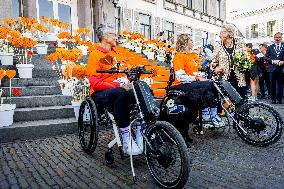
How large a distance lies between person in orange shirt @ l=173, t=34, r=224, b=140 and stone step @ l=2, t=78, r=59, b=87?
3.74 m

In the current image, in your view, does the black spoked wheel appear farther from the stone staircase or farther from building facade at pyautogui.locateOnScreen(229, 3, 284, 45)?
building facade at pyautogui.locateOnScreen(229, 3, 284, 45)

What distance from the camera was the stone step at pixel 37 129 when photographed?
5.08 metres

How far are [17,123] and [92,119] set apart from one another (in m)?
2.36

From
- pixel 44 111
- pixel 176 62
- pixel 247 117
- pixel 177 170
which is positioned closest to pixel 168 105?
pixel 176 62

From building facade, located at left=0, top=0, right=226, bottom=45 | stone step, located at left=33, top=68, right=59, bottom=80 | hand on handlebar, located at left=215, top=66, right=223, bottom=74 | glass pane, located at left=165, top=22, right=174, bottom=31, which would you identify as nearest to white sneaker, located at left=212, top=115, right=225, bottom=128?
hand on handlebar, located at left=215, top=66, right=223, bottom=74

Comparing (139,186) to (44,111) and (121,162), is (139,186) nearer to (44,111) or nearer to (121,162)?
(121,162)

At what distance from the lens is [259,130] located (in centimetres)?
439

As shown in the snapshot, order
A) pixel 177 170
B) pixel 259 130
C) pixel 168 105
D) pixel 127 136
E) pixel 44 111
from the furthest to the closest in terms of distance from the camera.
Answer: pixel 44 111, pixel 168 105, pixel 259 130, pixel 127 136, pixel 177 170

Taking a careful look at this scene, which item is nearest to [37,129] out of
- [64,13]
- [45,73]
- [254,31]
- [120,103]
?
[120,103]

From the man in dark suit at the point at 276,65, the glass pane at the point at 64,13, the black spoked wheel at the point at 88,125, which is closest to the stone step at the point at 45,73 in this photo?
the black spoked wheel at the point at 88,125

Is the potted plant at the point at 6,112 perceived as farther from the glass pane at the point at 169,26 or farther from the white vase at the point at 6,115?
the glass pane at the point at 169,26

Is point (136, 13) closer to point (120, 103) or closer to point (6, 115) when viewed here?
point (6, 115)

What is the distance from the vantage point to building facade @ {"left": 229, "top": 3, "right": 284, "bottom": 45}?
115ft

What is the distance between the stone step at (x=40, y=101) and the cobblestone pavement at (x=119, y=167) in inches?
54.3
